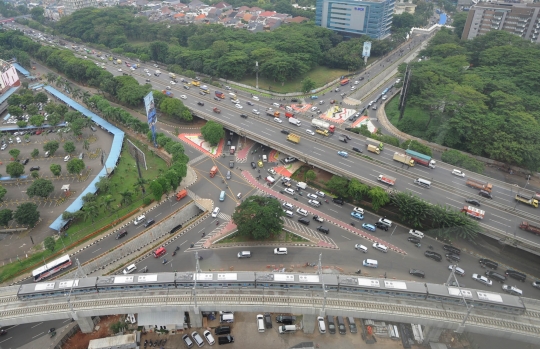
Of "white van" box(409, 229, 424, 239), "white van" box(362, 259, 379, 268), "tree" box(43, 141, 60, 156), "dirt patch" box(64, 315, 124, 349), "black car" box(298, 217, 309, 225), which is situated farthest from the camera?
"tree" box(43, 141, 60, 156)

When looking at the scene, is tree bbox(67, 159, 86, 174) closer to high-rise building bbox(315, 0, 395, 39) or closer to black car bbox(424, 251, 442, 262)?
black car bbox(424, 251, 442, 262)

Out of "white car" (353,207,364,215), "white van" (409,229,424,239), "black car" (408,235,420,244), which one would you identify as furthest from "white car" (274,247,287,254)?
"white van" (409,229,424,239)

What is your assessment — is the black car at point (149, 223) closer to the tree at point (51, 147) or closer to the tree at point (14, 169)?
the tree at point (14, 169)

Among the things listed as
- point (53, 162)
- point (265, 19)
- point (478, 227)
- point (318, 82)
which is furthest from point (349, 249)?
point (265, 19)

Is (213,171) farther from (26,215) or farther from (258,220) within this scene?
(26,215)

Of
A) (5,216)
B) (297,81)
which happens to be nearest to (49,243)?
(5,216)

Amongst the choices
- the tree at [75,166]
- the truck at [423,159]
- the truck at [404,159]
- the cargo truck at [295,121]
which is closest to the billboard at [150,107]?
the tree at [75,166]
